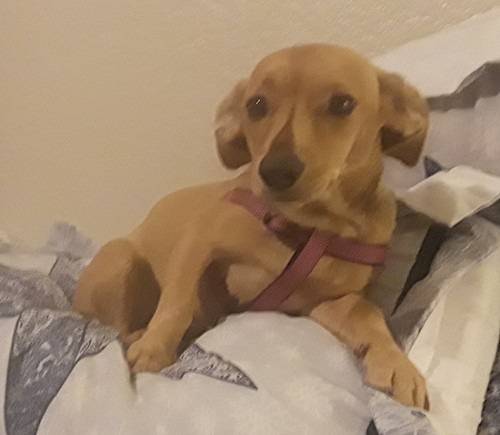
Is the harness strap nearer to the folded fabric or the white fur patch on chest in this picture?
the white fur patch on chest

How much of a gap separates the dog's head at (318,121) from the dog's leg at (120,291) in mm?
195

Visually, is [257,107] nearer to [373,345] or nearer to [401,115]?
[401,115]

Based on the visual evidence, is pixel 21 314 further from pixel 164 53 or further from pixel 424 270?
pixel 164 53

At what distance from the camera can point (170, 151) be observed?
150 centimetres

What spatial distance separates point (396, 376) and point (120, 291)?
38 cm

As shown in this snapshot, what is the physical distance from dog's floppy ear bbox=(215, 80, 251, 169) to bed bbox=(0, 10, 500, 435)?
201mm

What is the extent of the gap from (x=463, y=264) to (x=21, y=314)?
482mm

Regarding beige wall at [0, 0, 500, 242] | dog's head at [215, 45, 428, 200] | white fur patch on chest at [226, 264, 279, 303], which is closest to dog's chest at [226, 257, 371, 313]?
white fur patch on chest at [226, 264, 279, 303]

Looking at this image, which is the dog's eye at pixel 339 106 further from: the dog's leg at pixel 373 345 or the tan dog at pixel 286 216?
the dog's leg at pixel 373 345

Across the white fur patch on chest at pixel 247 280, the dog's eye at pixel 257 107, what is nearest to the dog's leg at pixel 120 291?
the white fur patch on chest at pixel 247 280

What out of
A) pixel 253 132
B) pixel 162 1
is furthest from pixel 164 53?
pixel 253 132

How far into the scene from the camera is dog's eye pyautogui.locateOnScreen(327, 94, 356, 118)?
887mm

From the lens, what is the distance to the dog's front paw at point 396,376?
2.49 feet

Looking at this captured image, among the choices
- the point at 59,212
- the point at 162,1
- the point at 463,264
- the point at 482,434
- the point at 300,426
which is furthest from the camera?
the point at 59,212
